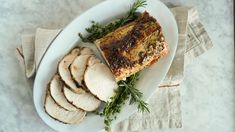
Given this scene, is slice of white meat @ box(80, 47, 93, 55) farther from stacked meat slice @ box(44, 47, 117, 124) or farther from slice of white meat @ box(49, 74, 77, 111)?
slice of white meat @ box(49, 74, 77, 111)

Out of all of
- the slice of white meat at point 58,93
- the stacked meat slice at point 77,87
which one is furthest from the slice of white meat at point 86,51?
the slice of white meat at point 58,93

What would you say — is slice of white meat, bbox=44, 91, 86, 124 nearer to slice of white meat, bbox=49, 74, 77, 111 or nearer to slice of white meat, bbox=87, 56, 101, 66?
slice of white meat, bbox=49, 74, 77, 111

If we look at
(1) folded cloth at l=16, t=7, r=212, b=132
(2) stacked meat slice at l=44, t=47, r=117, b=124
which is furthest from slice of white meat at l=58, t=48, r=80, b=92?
(1) folded cloth at l=16, t=7, r=212, b=132

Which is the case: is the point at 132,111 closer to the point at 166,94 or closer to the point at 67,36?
the point at 166,94

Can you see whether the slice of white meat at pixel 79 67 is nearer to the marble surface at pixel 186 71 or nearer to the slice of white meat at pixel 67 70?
the slice of white meat at pixel 67 70

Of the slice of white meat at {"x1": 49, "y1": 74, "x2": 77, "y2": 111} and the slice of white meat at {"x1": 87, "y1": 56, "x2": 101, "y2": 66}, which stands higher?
the slice of white meat at {"x1": 87, "y1": 56, "x2": 101, "y2": 66}

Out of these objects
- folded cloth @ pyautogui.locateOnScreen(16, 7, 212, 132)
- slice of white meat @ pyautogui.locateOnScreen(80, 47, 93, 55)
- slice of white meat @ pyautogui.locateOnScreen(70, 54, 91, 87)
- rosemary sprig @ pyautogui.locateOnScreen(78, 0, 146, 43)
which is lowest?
folded cloth @ pyautogui.locateOnScreen(16, 7, 212, 132)

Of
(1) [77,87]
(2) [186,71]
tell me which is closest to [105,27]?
(1) [77,87]
